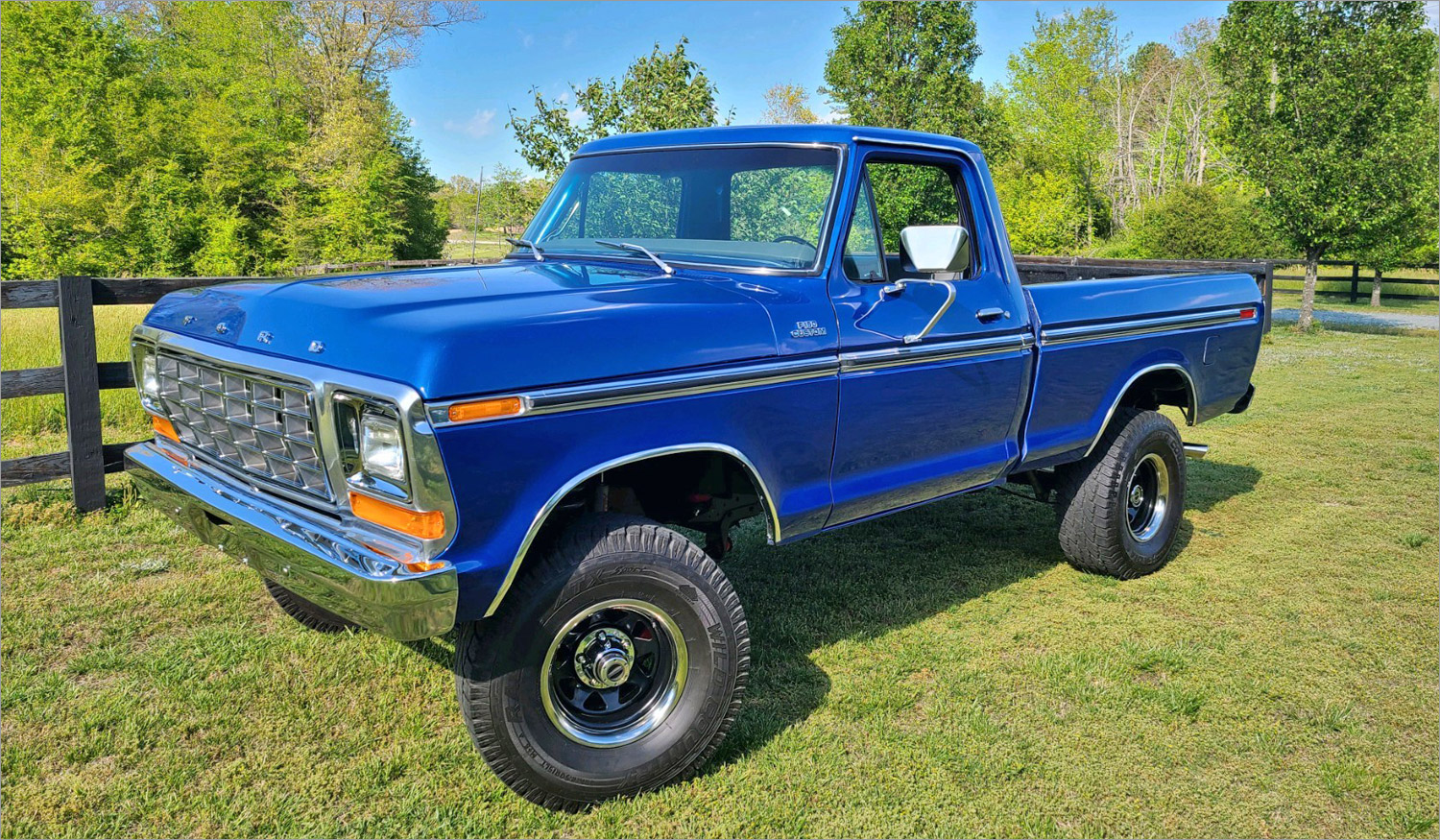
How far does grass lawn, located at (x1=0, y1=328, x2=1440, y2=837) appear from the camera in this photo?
10.1 ft

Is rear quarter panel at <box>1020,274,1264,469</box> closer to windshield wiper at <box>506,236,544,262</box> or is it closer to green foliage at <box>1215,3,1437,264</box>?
windshield wiper at <box>506,236,544,262</box>

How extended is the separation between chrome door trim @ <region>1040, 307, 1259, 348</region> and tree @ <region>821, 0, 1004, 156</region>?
23512mm

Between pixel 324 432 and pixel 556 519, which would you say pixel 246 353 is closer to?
pixel 324 432

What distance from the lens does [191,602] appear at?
4543 mm

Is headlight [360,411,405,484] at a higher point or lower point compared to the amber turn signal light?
higher

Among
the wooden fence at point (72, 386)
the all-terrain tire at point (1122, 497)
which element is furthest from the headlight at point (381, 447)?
the wooden fence at point (72, 386)

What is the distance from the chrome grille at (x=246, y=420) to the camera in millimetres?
2875

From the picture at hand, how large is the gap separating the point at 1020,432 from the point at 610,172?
2218 mm

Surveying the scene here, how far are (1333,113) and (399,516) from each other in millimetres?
18942

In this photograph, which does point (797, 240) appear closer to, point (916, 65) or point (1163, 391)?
point (1163, 391)

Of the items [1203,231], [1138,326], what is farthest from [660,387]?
[1203,231]

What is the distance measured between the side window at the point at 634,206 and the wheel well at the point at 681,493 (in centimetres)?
107

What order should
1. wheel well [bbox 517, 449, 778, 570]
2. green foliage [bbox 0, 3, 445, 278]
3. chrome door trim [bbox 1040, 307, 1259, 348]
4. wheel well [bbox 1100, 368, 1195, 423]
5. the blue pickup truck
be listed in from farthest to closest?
1. green foliage [bbox 0, 3, 445, 278]
2. wheel well [bbox 1100, 368, 1195, 423]
3. chrome door trim [bbox 1040, 307, 1259, 348]
4. wheel well [bbox 517, 449, 778, 570]
5. the blue pickup truck

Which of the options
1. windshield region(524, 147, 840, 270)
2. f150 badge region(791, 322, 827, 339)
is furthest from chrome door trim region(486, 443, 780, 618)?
windshield region(524, 147, 840, 270)
